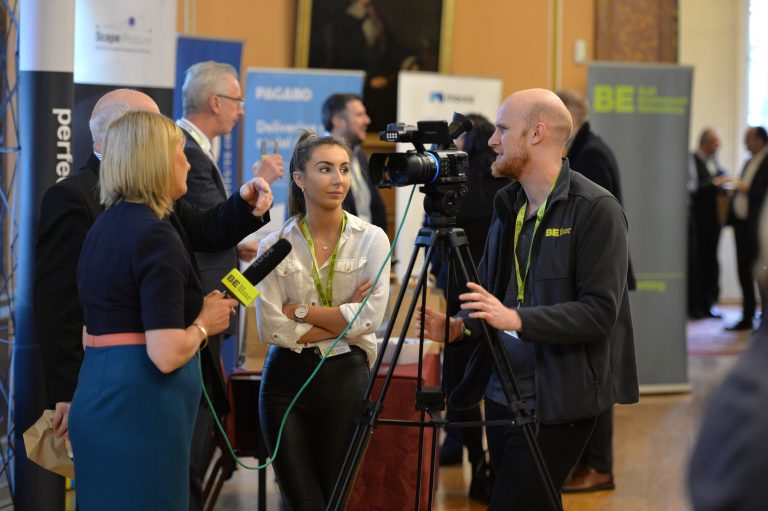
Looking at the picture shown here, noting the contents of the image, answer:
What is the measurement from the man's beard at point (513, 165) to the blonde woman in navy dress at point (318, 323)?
532 millimetres

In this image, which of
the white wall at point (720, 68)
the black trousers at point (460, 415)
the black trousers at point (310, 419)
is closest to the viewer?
the black trousers at point (460, 415)

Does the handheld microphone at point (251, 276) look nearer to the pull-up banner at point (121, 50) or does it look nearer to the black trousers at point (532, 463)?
the black trousers at point (532, 463)

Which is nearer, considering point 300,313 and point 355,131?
point 300,313

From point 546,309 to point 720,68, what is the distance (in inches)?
375

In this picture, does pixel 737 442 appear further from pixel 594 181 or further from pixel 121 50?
pixel 121 50

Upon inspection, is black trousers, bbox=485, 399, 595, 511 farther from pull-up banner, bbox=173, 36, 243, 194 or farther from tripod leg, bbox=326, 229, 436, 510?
pull-up banner, bbox=173, 36, 243, 194

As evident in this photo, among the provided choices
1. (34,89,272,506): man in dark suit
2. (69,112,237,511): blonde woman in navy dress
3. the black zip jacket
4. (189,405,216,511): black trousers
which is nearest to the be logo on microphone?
(69,112,237,511): blonde woman in navy dress

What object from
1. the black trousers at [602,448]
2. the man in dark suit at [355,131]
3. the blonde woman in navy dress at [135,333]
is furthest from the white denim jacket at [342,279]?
the man in dark suit at [355,131]

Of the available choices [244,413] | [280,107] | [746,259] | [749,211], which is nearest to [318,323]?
[244,413]

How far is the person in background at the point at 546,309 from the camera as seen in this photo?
7.90ft

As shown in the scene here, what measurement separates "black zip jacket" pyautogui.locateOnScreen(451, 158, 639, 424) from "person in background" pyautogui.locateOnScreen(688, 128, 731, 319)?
7541mm

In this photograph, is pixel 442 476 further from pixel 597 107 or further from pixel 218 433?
pixel 597 107

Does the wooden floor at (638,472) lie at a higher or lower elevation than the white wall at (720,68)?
lower

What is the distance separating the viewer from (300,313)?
2.91 m
